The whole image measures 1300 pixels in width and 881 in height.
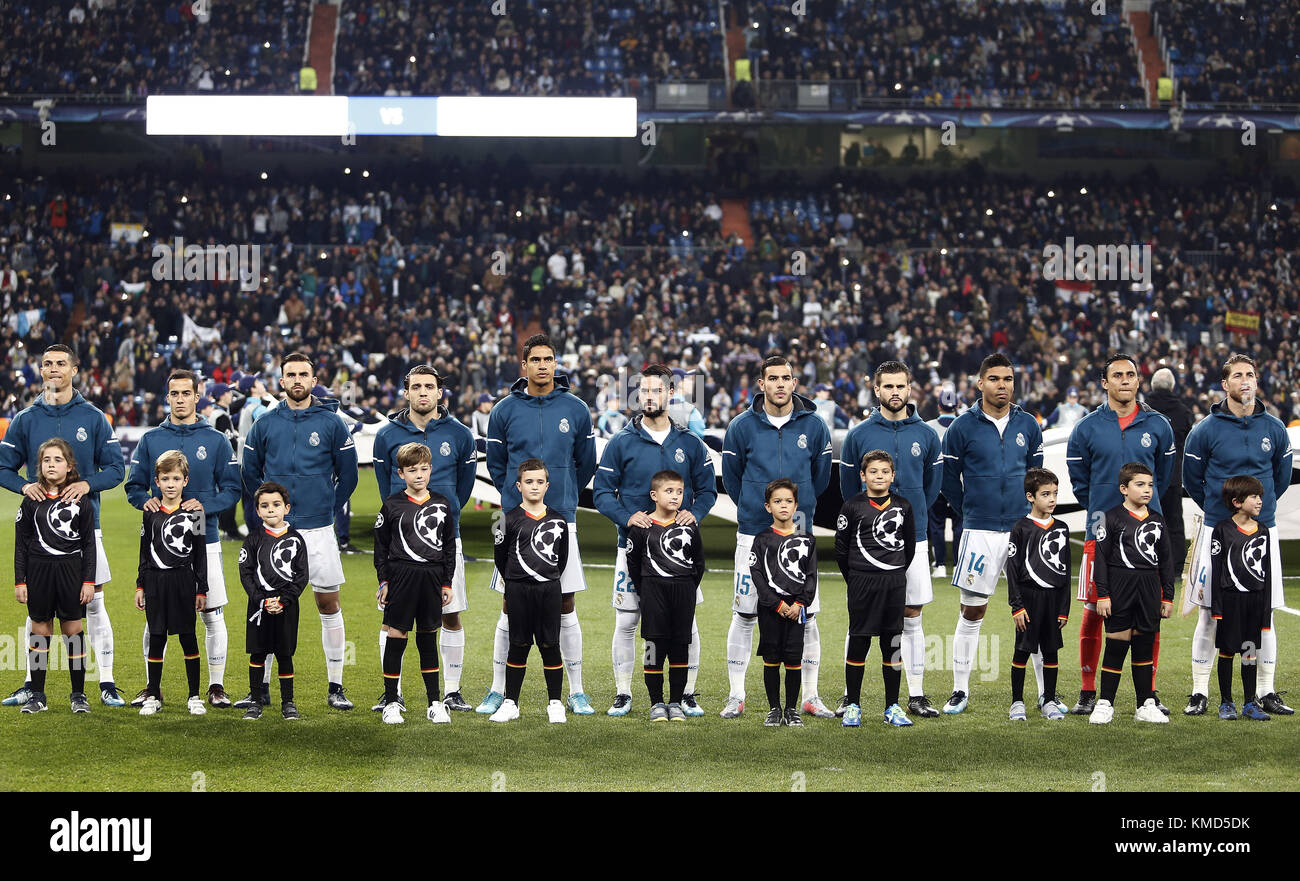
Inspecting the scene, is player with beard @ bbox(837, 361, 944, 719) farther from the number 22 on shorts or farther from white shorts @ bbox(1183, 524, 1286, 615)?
white shorts @ bbox(1183, 524, 1286, 615)

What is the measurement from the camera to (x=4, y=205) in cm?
3170

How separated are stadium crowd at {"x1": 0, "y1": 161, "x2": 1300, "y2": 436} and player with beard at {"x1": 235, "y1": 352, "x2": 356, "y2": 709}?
16301 millimetres

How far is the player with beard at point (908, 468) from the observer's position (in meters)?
7.34

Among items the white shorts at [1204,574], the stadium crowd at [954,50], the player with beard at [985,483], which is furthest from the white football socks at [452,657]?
the stadium crowd at [954,50]

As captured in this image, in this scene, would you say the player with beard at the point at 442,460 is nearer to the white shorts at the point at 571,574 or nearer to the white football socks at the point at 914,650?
the white shorts at the point at 571,574

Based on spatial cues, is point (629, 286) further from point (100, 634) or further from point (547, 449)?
point (100, 634)

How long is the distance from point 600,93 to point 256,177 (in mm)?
8674

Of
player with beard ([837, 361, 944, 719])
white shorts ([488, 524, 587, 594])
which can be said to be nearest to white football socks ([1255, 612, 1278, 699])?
player with beard ([837, 361, 944, 719])

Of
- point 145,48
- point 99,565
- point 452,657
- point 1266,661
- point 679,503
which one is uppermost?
point 145,48

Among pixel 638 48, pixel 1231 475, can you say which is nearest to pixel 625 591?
pixel 1231 475

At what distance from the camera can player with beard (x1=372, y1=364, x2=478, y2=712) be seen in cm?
745

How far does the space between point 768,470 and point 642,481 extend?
680 millimetres

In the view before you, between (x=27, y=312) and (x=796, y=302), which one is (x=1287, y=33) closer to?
(x=796, y=302)

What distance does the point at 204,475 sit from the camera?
25.3 feet
